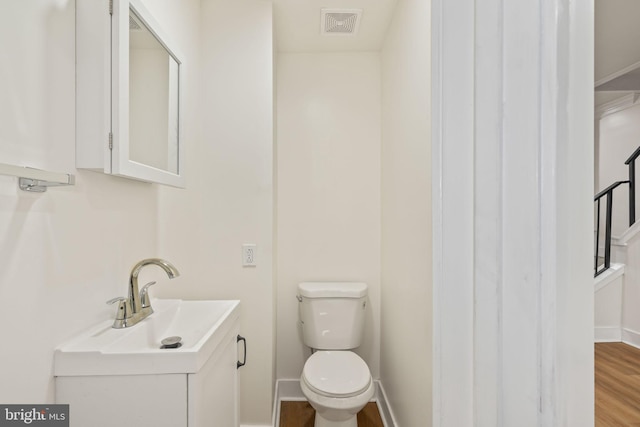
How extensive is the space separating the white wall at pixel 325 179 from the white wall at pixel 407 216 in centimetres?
13

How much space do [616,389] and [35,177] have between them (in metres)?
1.21

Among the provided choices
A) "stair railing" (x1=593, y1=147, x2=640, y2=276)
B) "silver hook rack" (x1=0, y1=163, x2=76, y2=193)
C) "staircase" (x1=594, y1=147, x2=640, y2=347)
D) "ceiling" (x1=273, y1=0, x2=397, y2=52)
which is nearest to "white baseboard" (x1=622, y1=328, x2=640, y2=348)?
"staircase" (x1=594, y1=147, x2=640, y2=347)

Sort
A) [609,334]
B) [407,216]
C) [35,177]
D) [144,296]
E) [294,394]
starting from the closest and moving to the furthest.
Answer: [609,334], [35,177], [144,296], [407,216], [294,394]

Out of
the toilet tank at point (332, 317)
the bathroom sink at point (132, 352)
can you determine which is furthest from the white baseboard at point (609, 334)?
the toilet tank at point (332, 317)

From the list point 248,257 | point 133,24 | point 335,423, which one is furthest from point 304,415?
point 133,24

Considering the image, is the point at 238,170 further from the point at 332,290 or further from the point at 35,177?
the point at 35,177

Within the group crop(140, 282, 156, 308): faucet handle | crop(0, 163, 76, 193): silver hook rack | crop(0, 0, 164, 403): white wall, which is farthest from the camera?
crop(140, 282, 156, 308): faucet handle

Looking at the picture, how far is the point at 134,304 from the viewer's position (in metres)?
1.14

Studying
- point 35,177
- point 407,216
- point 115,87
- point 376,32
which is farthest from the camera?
point 376,32

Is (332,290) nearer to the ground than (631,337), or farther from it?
nearer to the ground

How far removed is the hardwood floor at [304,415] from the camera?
1.97 metres

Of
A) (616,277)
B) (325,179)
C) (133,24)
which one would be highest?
(133,24)

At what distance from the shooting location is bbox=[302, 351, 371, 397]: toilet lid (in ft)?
5.11

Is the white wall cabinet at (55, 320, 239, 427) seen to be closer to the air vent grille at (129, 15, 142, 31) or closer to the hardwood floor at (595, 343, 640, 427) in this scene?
the hardwood floor at (595, 343, 640, 427)
